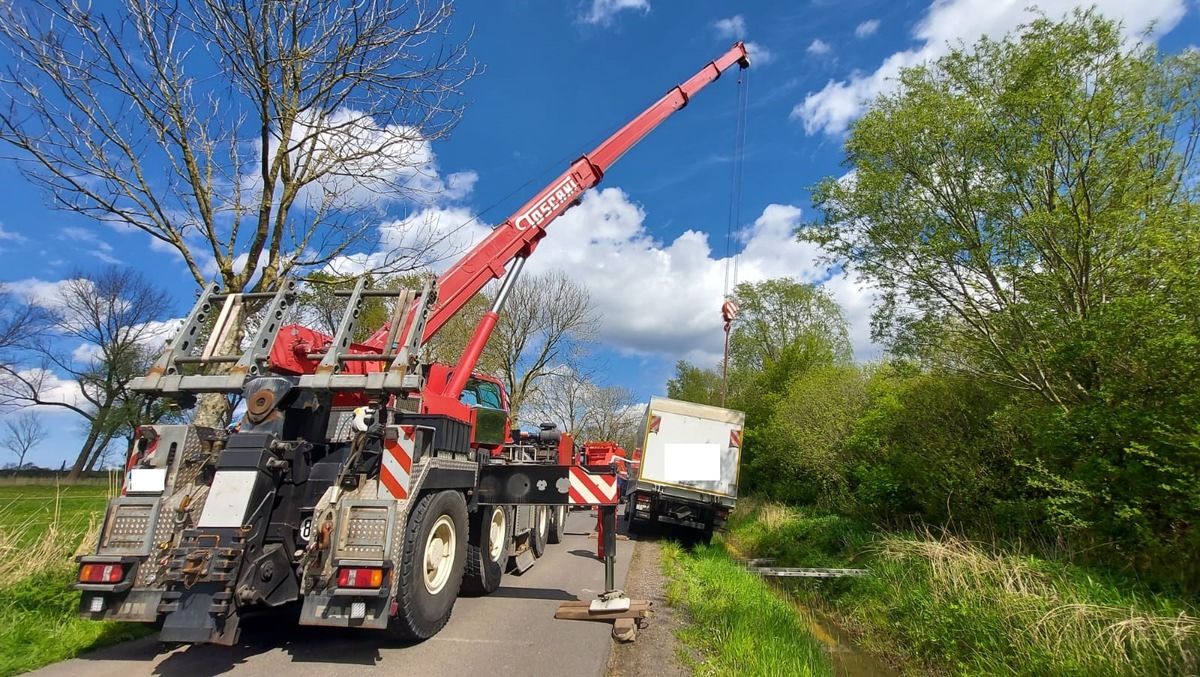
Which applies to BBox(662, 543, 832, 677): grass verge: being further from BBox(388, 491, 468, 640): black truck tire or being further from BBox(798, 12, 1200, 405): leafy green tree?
BBox(798, 12, 1200, 405): leafy green tree

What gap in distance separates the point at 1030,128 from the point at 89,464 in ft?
166

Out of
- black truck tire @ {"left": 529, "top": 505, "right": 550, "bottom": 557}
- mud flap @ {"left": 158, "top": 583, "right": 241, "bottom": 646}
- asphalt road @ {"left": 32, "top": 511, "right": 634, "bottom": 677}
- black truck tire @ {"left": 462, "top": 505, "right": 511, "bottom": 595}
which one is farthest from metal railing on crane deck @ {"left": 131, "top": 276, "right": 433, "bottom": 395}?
black truck tire @ {"left": 529, "top": 505, "right": 550, "bottom": 557}

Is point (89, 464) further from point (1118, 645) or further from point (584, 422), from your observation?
point (1118, 645)

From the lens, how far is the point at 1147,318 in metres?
6.50

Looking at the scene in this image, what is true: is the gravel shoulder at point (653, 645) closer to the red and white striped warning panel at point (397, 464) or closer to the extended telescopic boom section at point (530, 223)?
the red and white striped warning panel at point (397, 464)

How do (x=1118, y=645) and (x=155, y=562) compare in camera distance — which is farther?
(x=1118, y=645)

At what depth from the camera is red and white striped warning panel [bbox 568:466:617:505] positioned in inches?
235

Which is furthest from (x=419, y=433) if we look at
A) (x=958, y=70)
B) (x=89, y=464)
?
(x=89, y=464)

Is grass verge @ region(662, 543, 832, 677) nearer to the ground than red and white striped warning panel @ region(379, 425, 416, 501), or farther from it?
nearer to the ground

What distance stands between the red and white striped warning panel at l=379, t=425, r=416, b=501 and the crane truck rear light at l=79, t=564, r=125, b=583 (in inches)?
66.7

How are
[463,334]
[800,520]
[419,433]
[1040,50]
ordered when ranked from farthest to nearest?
1. [463,334]
2. [800,520]
3. [1040,50]
4. [419,433]

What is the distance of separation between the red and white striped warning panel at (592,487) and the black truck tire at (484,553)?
117 cm

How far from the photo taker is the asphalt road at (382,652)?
4164 millimetres

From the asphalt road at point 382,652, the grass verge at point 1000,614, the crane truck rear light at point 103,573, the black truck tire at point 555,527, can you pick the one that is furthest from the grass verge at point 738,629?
the crane truck rear light at point 103,573
